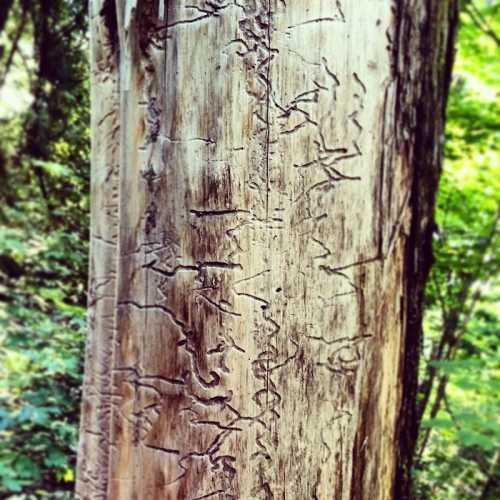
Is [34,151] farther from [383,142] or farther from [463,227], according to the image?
[383,142]

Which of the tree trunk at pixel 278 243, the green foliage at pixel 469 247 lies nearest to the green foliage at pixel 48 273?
the tree trunk at pixel 278 243

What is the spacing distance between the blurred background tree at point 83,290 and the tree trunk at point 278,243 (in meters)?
1.38

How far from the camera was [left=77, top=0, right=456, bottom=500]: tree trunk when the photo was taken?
75 cm

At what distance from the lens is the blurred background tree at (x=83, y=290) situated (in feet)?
7.49

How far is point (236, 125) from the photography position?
765 millimetres

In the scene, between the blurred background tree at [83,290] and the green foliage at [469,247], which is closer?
the blurred background tree at [83,290]

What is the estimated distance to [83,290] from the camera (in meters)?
2.52

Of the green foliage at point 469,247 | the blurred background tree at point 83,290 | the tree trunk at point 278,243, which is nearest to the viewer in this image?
the tree trunk at point 278,243

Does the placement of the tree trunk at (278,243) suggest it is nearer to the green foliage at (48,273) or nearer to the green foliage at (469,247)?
the green foliage at (48,273)

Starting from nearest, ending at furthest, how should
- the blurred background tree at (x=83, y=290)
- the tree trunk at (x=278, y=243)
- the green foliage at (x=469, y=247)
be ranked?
1. the tree trunk at (x=278, y=243)
2. the blurred background tree at (x=83, y=290)
3. the green foliage at (x=469, y=247)

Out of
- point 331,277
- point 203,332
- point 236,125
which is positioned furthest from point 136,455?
point 236,125

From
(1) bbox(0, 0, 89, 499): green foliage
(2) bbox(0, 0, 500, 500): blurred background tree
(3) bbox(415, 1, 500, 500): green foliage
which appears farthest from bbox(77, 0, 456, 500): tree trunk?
(3) bbox(415, 1, 500, 500): green foliage

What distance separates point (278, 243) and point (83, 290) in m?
1.99

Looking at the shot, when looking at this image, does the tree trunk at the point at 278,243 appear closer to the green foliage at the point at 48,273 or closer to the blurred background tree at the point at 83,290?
the blurred background tree at the point at 83,290
